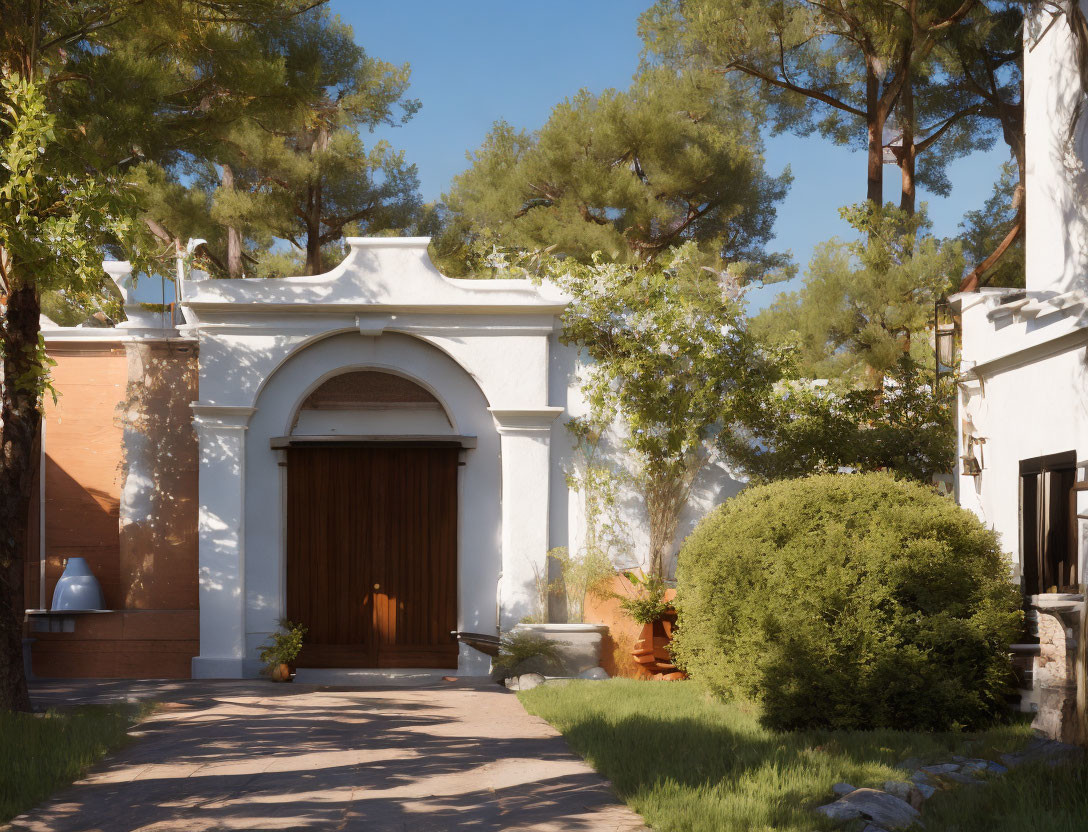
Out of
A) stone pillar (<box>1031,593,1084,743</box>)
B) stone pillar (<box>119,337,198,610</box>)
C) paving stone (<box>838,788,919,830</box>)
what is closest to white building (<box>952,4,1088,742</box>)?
stone pillar (<box>1031,593,1084,743</box>)

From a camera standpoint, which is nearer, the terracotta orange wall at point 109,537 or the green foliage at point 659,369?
the green foliage at point 659,369

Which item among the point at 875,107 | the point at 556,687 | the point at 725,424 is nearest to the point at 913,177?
the point at 875,107

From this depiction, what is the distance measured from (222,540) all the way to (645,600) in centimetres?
481

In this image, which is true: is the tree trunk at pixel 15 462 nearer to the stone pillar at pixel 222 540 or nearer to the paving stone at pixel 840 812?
Result: the stone pillar at pixel 222 540

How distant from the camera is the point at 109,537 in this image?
14.0 m

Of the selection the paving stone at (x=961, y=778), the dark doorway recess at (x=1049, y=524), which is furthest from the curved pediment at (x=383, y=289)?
the paving stone at (x=961, y=778)

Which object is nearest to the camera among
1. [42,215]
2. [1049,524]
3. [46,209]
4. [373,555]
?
[46,209]

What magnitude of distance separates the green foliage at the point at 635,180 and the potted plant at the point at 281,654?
31.8 feet

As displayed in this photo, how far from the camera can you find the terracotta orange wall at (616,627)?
1279 centimetres

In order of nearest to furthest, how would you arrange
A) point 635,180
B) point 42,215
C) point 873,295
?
point 42,215, point 873,295, point 635,180

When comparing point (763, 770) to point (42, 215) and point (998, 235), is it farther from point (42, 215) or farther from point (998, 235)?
point (998, 235)

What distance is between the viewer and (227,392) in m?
13.2

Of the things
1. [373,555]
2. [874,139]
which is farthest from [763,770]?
[874,139]

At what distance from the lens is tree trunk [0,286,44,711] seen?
30.9 feet
